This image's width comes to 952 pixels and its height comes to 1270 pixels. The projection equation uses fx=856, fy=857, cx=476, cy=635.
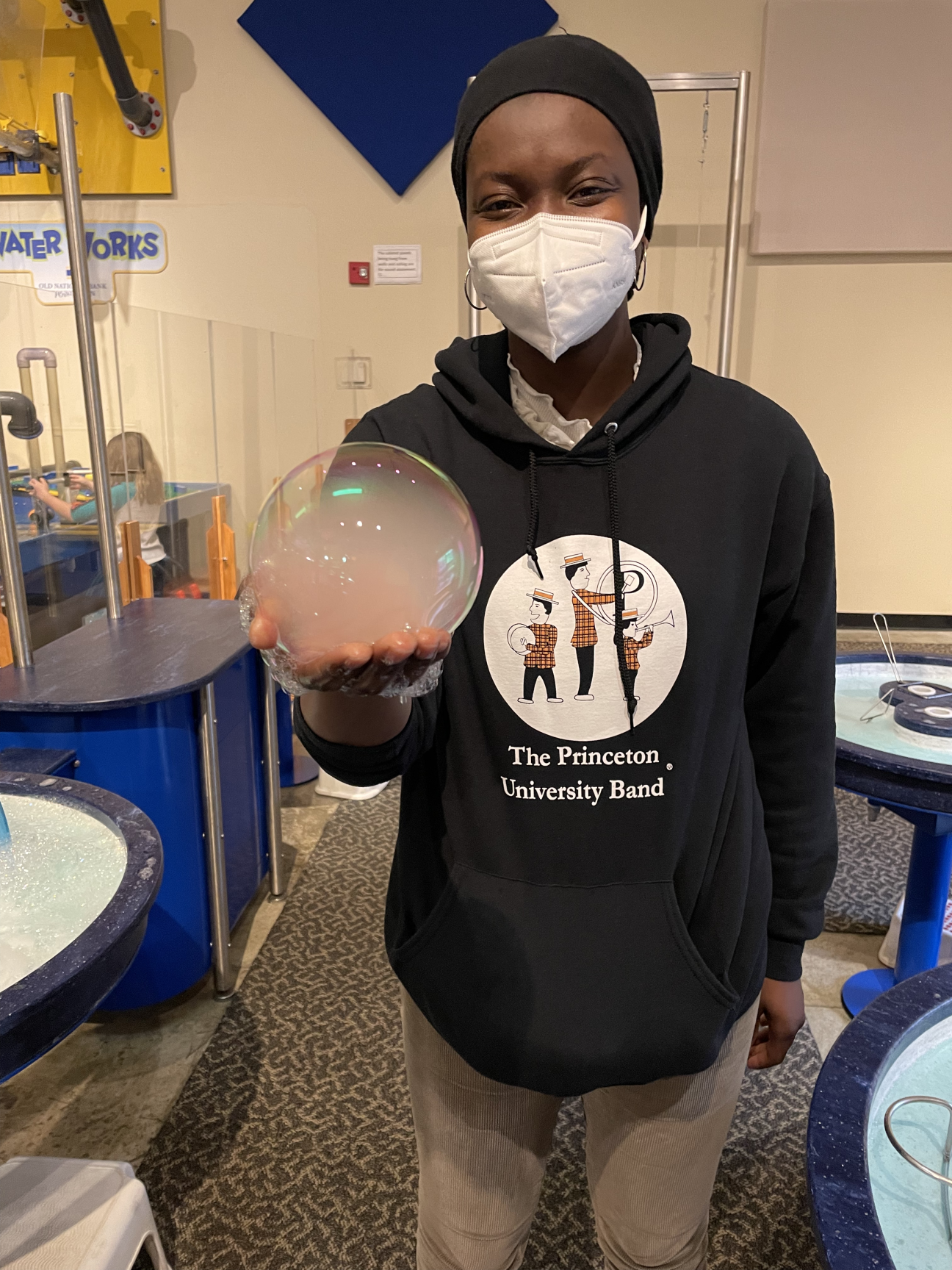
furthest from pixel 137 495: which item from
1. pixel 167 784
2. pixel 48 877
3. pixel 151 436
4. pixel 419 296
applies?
pixel 48 877

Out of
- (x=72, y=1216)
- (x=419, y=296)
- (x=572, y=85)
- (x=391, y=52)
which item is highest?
(x=391, y=52)

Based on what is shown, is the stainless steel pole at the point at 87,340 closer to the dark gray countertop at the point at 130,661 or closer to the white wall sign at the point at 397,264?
the dark gray countertop at the point at 130,661

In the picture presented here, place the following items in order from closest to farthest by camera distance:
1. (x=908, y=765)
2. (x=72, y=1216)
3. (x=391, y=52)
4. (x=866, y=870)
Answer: (x=72, y=1216), (x=908, y=765), (x=866, y=870), (x=391, y=52)

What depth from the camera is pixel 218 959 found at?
1988 millimetres

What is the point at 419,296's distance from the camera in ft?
14.6

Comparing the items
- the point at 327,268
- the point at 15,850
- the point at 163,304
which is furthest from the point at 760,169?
the point at 15,850

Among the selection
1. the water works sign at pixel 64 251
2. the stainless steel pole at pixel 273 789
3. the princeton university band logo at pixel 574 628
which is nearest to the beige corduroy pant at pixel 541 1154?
the princeton university band logo at pixel 574 628

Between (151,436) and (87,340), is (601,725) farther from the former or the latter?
(151,436)

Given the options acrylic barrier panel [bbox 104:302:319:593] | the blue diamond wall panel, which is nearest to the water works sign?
acrylic barrier panel [bbox 104:302:319:593]

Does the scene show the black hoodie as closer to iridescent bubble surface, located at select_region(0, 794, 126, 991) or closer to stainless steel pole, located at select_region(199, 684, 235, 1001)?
iridescent bubble surface, located at select_region(0, 794, 126, 991)

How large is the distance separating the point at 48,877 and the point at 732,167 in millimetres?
3938

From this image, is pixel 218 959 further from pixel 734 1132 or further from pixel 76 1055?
pixel 734 1132

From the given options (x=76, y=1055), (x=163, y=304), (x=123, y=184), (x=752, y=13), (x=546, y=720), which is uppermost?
(x=752, y=13)

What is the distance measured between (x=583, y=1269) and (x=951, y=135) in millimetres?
4777
